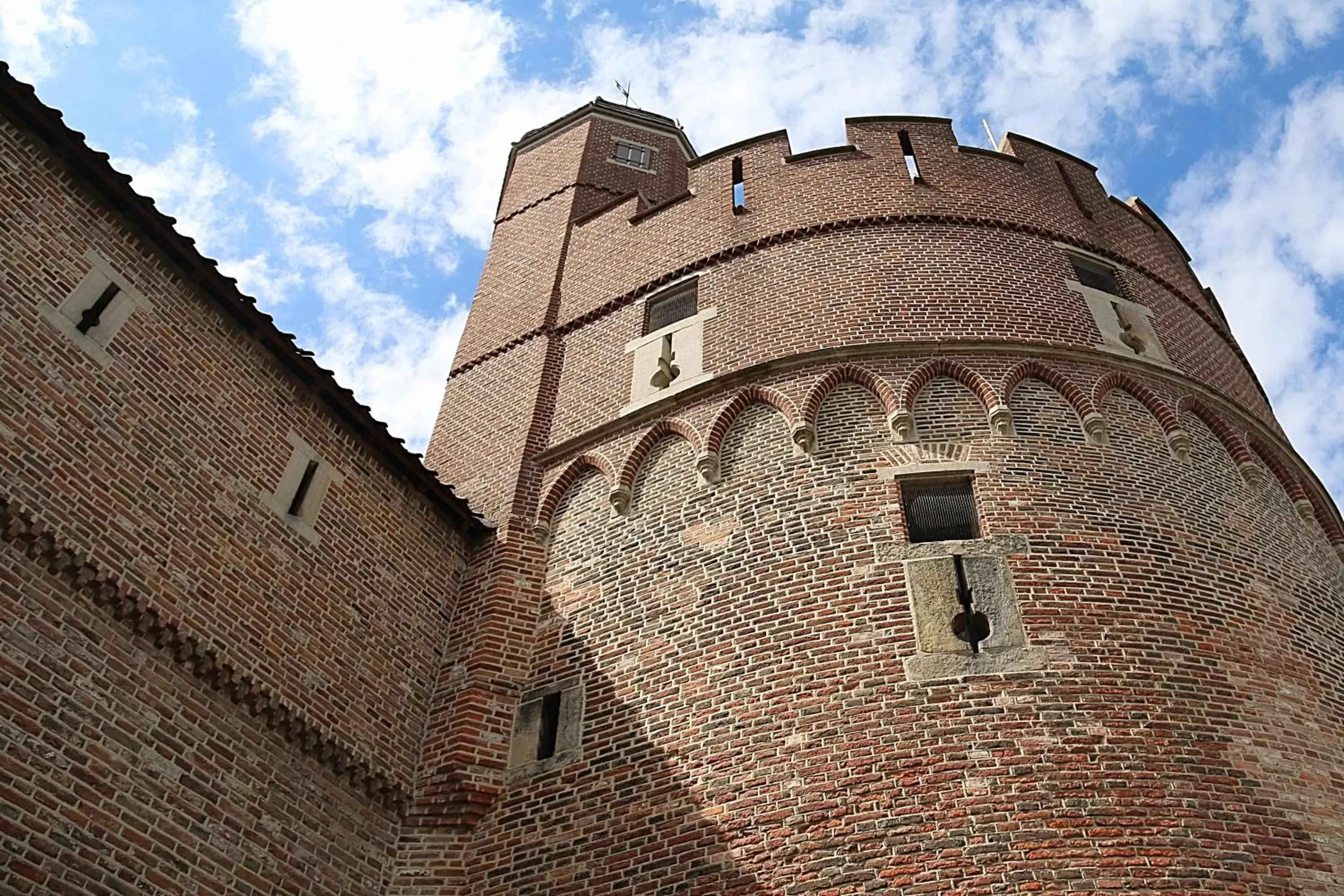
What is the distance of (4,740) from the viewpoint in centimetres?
550

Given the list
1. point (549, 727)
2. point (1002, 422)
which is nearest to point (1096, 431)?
point (1002, 422)

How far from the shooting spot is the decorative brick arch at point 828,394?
8.80 meters

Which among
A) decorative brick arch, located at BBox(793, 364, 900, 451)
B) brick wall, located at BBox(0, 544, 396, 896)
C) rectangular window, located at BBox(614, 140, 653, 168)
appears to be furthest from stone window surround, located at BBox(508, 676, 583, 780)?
rectangular window, located at BBox(614, 140, 653, 168)

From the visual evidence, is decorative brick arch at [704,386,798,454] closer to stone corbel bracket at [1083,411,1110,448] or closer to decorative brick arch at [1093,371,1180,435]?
stone corbel bracket at [1083,411,1110,448]

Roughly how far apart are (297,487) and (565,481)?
2.59 m

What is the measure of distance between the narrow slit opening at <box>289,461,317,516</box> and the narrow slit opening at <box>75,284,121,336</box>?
6.30 ft

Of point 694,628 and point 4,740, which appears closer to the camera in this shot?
point 4,740

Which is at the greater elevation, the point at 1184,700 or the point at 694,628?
the point at 694,628

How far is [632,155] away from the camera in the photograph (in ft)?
56.6

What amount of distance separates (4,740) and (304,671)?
7.25 feet

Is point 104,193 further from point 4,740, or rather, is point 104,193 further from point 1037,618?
point 1037,618

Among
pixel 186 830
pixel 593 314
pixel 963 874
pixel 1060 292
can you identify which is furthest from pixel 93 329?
pixel 1060 292

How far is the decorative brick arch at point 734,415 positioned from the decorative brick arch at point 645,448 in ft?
0.36

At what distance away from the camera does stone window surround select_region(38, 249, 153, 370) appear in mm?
6961
